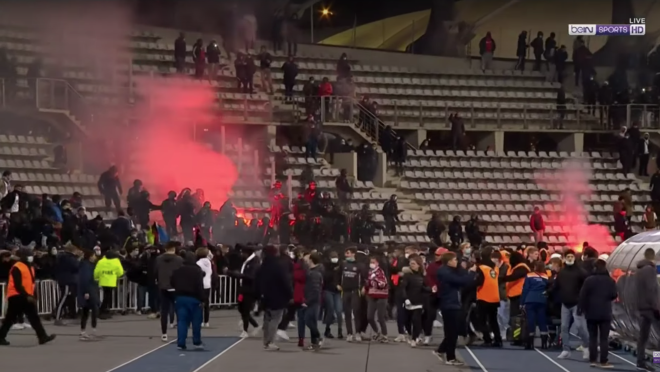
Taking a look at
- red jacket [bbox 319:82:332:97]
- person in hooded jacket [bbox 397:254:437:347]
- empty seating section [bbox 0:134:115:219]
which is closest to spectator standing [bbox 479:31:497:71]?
red jacket [bbox 319:82:332:97]

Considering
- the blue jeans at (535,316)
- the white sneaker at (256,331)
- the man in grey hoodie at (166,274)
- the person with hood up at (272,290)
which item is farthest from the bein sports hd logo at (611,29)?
the person with hood up at (272,290)

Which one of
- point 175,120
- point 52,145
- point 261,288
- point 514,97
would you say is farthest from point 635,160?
point 261,288

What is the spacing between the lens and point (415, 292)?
21.1 meters

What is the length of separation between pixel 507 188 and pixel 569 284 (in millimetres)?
20861

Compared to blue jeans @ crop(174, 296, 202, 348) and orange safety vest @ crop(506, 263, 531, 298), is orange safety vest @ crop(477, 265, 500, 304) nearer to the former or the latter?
orange safety vest @ crop(506, 263, 531, 298)

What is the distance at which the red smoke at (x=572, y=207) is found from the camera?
3856 centimetres

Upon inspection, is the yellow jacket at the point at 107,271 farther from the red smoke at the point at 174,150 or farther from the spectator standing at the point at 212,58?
the spectator standing at the point at 212,58

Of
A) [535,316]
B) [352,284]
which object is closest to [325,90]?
[352,284]

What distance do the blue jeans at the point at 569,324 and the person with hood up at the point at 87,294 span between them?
7.87 meters

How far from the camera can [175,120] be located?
123 feet

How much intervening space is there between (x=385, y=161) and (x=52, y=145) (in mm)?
10729

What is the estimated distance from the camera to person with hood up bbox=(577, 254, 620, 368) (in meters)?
18.2

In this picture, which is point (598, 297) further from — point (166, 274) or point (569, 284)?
point (166, 274)

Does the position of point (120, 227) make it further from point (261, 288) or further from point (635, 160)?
point (635, 160)
